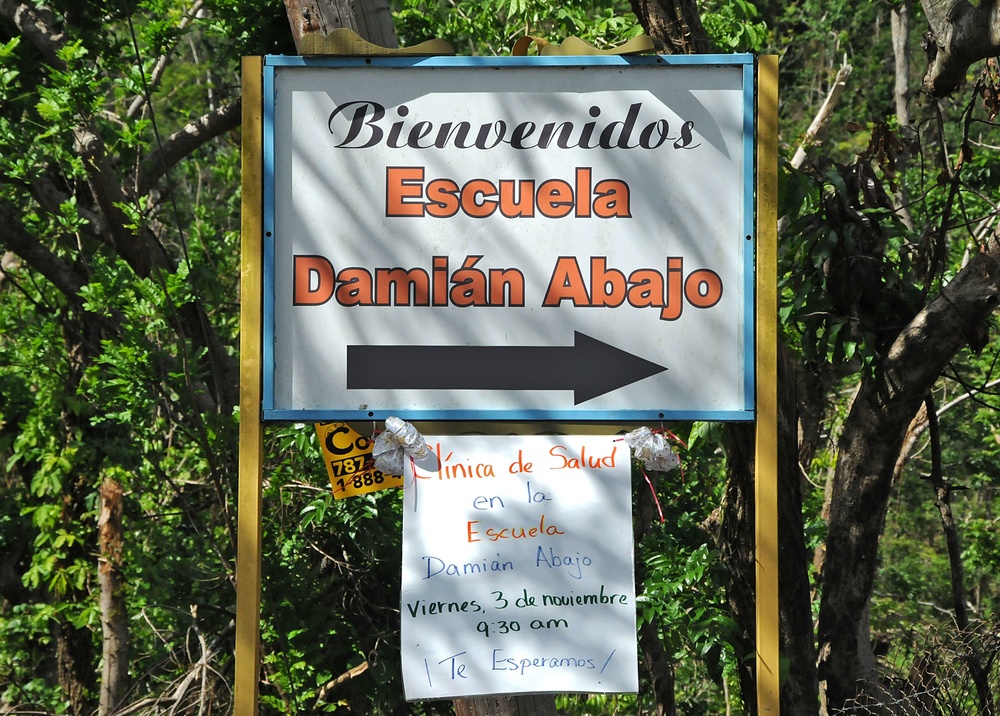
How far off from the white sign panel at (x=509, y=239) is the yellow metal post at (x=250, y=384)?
4 cm

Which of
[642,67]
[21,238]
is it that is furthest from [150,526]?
[642,67]

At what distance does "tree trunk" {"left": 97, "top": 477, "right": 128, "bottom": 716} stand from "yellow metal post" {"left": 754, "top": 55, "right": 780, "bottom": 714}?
15.6ft

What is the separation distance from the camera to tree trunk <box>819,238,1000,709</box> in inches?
158

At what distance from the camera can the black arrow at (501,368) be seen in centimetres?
287

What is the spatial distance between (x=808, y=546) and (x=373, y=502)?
8.82 feet

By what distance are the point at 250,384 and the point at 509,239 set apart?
86cm

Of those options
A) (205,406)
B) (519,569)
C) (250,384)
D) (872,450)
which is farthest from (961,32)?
(205,406)

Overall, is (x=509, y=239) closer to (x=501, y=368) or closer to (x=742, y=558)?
(x=501, y=368)

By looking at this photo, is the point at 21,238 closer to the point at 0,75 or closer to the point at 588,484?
the point at 0,75

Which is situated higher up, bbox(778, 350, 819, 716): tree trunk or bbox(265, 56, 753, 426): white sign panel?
bbox(265, 56, 753, 426): white sign panel

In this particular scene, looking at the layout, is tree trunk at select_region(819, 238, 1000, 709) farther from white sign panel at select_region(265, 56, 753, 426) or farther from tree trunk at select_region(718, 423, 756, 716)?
white sign panel at select_region(265, 56, 753, 426)

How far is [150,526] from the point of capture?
20.9 feet

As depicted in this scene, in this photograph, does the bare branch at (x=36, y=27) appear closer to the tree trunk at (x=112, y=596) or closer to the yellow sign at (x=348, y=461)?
the tree trunk at (x=112, y=596)

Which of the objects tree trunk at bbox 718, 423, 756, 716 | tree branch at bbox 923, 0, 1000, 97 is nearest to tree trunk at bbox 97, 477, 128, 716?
tree trunk at bbox 718, 423, 756, 716
